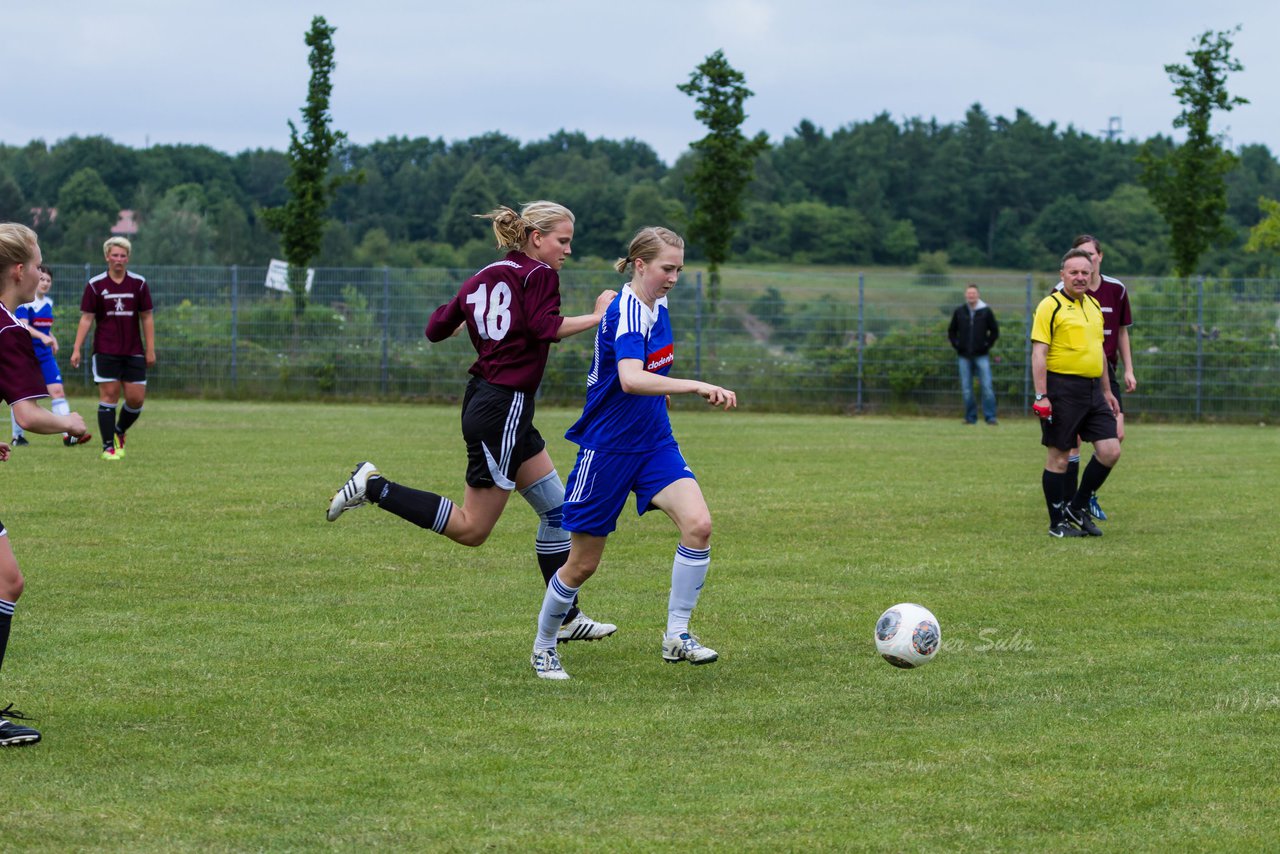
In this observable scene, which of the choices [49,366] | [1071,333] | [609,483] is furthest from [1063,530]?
[49,366]

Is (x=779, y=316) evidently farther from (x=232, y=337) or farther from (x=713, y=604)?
(x=713, y=604)

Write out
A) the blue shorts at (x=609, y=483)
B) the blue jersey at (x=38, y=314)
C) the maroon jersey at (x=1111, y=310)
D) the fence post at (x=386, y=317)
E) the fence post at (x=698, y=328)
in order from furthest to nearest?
the fence post at (x=386, y=317)
the fence post at (x=698, y=328)
the blue jersey at (x=38, y=314)
the maroon jersey at (x=1111, y=310)
the blue shorts at (x=609, y=483)

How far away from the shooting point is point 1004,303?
89.5 feet

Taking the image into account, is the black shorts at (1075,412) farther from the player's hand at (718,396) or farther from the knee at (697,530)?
the player's hand at (718,396)

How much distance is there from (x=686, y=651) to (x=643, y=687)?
0.39m

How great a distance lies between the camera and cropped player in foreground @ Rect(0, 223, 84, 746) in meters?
4.94

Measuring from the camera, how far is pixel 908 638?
625cm

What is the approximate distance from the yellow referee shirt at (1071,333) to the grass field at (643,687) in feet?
4.15

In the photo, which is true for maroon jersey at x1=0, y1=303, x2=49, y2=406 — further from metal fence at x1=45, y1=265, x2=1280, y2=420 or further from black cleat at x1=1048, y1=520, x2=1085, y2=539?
metal fence at x1=45, y1=265, x2=1280, y2=420

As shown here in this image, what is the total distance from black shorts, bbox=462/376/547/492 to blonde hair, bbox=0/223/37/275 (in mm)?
2114

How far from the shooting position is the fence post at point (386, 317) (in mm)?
27672

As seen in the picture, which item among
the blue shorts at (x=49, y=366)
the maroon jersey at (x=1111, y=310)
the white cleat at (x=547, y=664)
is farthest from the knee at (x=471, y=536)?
the blue shorts at (x=49, y=366)

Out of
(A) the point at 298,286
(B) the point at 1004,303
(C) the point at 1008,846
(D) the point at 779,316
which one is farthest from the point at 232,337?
(C) the point at 1008,846

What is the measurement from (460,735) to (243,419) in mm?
17491
